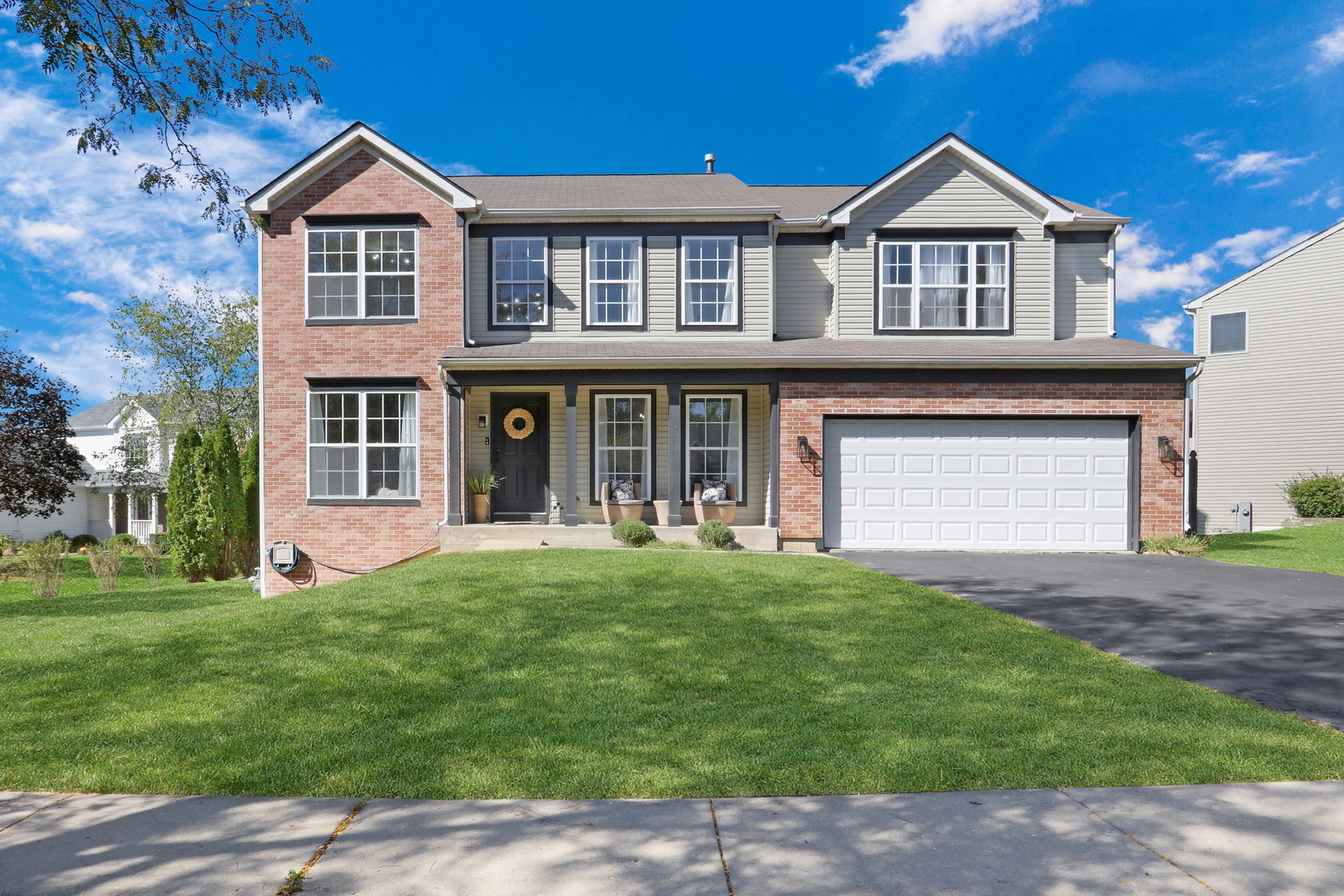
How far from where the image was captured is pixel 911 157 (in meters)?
14.5

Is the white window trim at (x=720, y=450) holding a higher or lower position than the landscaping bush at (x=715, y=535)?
higher

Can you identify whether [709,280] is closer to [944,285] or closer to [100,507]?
[944,285]

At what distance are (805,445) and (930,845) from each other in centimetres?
1060

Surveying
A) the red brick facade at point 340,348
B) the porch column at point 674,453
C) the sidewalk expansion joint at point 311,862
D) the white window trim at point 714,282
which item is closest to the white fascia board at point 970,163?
the white window trim at point 714,282

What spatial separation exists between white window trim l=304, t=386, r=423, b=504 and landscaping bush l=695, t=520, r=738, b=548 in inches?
211

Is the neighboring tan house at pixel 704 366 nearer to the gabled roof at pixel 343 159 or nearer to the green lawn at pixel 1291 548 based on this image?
the gabled roof at pixel 343 159

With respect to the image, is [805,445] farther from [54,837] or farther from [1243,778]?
[54,837]

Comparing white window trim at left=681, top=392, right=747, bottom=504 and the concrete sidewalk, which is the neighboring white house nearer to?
white window trim at left=681, top=392, right=747, bottom=504

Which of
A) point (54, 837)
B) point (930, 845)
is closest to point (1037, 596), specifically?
point (930, 845)

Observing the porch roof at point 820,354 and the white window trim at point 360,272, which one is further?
the white window trim at point 360,272

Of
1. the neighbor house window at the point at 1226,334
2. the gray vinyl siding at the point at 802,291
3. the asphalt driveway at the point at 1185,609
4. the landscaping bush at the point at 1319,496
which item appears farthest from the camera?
the neighbor house window at the point at 1226,334

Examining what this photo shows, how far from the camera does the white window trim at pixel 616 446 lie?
587 inches

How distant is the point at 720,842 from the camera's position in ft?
10.4

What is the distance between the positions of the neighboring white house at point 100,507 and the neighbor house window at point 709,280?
91.7 feet
